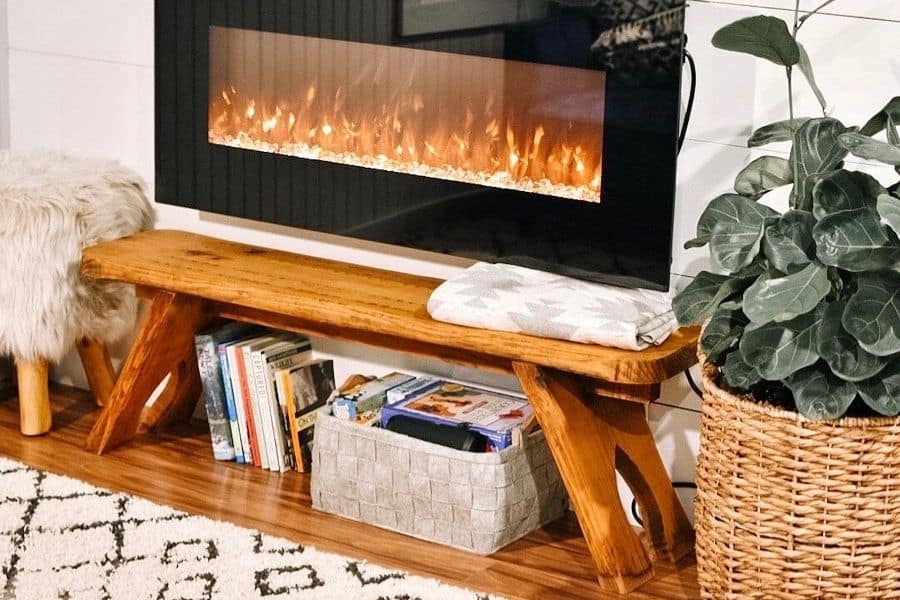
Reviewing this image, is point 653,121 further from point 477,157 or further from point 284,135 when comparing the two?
point 284,135

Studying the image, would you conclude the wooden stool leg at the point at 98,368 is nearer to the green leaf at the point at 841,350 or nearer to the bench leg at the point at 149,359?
the bench leg at the point at 149,359

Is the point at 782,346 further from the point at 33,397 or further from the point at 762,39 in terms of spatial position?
the point at 33,397

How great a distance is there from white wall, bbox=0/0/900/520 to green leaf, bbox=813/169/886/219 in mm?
467

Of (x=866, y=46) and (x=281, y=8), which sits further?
(x=281, y=8)

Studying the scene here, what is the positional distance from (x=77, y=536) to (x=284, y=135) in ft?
3.12

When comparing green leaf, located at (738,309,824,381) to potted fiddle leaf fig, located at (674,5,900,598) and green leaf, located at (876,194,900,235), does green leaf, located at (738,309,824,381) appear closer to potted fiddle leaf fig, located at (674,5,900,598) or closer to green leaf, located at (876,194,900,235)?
potted fiddle leaf fig, located at (674,5,900,598)

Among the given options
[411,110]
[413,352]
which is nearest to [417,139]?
[411,110]

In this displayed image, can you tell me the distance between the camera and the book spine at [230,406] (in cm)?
292

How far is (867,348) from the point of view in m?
1.83

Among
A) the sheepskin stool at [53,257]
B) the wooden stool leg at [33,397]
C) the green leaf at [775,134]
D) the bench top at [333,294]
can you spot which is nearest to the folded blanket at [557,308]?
the bench top at [333,294]

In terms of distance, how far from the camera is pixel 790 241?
1912 mm

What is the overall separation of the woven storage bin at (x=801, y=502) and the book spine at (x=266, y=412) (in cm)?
113

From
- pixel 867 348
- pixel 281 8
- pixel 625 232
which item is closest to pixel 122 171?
pixel 281 8

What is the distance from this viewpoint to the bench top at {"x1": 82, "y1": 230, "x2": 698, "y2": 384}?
233 centimetres
